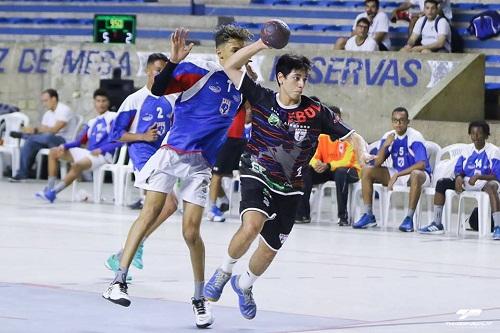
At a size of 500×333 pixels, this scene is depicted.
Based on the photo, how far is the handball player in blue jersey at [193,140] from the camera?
30.3ft

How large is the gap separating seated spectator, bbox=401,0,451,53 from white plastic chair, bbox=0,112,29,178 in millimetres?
6874

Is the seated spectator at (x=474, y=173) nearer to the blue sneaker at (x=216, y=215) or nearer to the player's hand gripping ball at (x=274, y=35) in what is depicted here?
the blue sneaker at (x=216, y=215)

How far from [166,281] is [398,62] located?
11613mm

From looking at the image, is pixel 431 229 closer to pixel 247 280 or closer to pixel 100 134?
pixel 100 134

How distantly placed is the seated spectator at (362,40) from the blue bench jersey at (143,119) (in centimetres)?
888

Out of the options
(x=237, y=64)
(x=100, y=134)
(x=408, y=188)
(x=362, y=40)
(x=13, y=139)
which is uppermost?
(x=362, y=40)

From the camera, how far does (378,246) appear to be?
50.2 ft

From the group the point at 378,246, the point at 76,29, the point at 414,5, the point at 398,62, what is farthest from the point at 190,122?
the point at 76,29

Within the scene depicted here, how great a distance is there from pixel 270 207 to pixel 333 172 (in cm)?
941

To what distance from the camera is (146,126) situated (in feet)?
40.9

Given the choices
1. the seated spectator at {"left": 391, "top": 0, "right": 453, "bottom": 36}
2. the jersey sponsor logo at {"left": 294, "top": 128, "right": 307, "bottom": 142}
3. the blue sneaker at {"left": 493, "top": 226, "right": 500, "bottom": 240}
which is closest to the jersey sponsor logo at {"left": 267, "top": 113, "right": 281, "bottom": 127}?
the jersey sponsor logo at {"left": 294, "top": 128, "right": 307, "bottom": 142}

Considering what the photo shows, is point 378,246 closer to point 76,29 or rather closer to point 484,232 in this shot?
point 484,232

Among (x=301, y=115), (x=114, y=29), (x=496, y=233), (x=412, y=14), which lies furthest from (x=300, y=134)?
(x=114, y=29)

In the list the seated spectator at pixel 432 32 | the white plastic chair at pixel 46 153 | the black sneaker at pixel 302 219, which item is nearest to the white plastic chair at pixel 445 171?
the black sneaker at pixel 302 219
